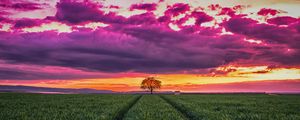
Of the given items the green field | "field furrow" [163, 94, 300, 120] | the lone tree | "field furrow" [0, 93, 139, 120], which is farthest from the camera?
the lone tree

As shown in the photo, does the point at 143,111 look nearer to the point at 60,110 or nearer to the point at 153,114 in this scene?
the point at 153,114

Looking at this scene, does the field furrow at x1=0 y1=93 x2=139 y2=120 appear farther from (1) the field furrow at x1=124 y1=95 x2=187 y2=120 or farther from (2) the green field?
(1) the field furrow at x1=124 y1=95 x2=187 y2=120

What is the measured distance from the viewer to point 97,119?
58.7 ft

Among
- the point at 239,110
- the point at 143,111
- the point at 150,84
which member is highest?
the point at 150,84

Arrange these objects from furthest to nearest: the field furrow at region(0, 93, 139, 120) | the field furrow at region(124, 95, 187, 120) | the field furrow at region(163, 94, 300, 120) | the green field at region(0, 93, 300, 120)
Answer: the field furrow at region(163, 94, 300, 120), the green field at region(0, 93, 300, 120), the field furrow at region(124, 95, 187, 120), the field furrow at region(0, 93, 139, 120)

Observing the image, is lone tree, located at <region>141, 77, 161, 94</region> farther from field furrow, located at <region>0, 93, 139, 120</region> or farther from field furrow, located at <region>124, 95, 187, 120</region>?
field furrow, located at <region>124, 95, 187, 120</region>

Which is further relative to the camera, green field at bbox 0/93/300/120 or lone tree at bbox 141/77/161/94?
lone tree at bbox 141/77/161/94

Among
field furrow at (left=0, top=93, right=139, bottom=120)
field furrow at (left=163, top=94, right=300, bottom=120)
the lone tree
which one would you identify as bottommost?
field furrow at (left=163, top=94, right=300, bottom=120)

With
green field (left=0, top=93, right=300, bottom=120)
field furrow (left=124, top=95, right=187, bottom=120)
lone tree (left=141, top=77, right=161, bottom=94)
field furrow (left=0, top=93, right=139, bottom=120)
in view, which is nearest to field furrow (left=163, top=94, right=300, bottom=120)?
green field (left=0, top=93, right=300, bottom=120)

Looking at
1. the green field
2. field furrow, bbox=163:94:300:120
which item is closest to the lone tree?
field furrow, bbox=163:94:300:120

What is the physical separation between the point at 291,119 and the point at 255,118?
2.47 metres

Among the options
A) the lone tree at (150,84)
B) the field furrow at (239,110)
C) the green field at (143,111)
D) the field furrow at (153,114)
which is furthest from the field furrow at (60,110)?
the lone tree at (150,84)

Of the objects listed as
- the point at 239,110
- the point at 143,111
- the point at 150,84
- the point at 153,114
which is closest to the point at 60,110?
the point at 143,111

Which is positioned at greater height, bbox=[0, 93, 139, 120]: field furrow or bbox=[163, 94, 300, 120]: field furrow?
bbox=[0, 93, 139, 120]: field furrow
